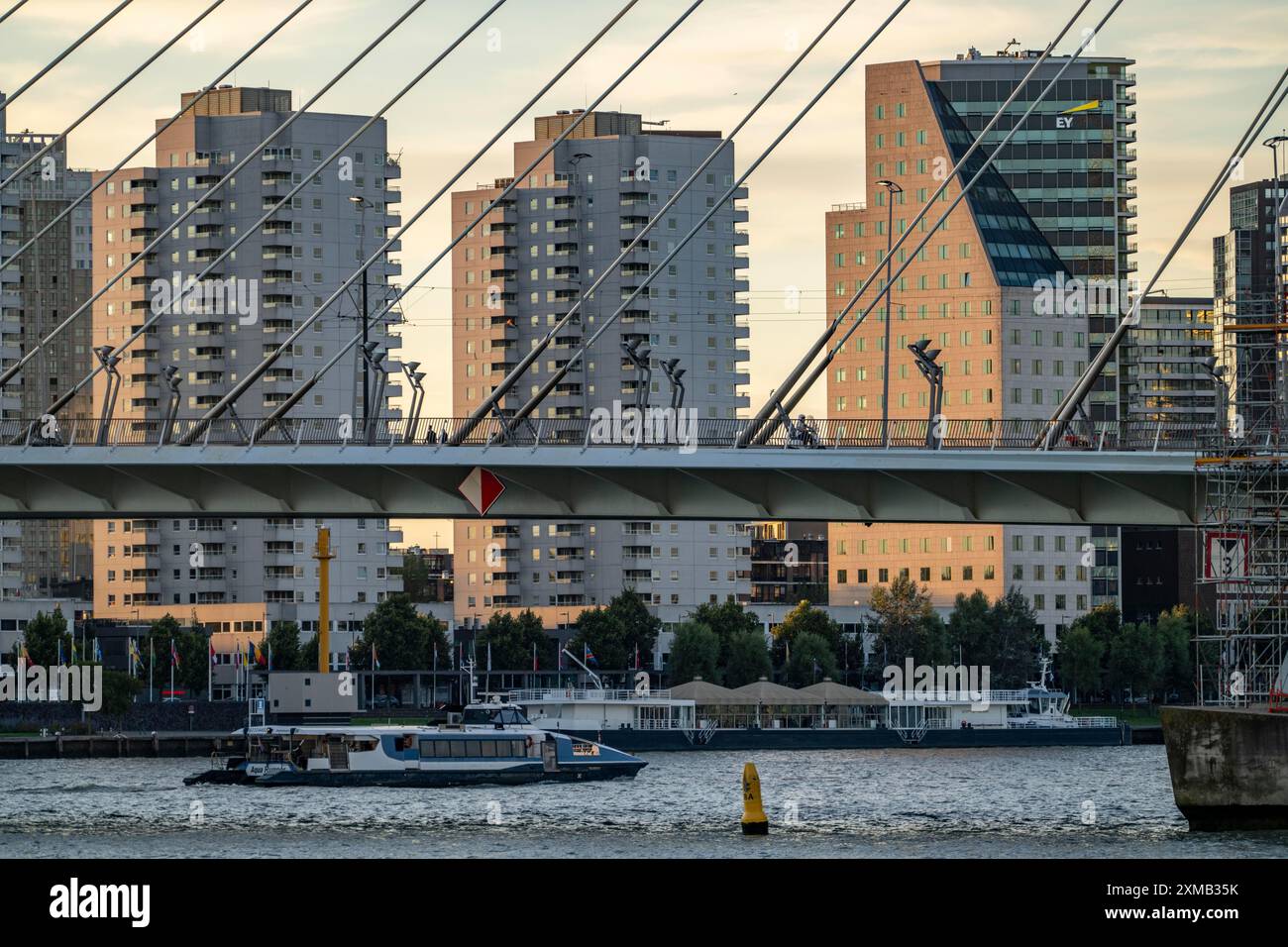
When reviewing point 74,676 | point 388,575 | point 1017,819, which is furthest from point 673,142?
point 1017,819

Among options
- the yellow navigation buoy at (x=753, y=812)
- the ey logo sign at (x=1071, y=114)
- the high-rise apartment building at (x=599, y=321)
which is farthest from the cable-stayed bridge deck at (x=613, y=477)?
the ey logo sign at (x=1071, y=114)

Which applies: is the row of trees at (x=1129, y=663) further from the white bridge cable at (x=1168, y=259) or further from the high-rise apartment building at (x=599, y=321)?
the white bridge cable at (x=1168, y=259)

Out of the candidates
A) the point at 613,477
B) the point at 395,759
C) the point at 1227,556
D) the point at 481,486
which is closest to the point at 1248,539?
the point at 1227,556

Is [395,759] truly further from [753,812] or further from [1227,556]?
[1227,556]

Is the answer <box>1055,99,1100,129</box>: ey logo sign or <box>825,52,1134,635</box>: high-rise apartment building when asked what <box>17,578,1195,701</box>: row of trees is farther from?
<box>1055,99,1100,129</box>: ey logo sign

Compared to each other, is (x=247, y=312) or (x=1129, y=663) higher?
(x=247, y=312)

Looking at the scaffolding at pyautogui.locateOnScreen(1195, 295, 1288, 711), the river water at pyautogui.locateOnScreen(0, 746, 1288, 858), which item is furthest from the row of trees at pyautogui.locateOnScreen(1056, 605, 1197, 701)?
the scaffolding at pyautogui.locateOnScreen(1195, 295, 1288, 711)

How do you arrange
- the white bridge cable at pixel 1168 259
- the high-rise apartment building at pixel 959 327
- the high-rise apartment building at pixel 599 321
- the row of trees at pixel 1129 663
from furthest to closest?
1. the high-rise apartment building at pixel 599 321
2. the high-rise apartment building at pixel 959 327
3. the row of trees at pixel 1129 663
4. the white bridge cable at pixel 1168 259

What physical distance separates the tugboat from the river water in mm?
871

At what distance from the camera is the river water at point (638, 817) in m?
50.2

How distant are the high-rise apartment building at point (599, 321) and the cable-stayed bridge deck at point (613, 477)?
118m

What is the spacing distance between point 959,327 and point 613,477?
119209 mm

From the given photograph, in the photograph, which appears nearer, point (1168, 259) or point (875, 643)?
point (1168, 259)

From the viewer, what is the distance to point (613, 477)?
52062 mm
